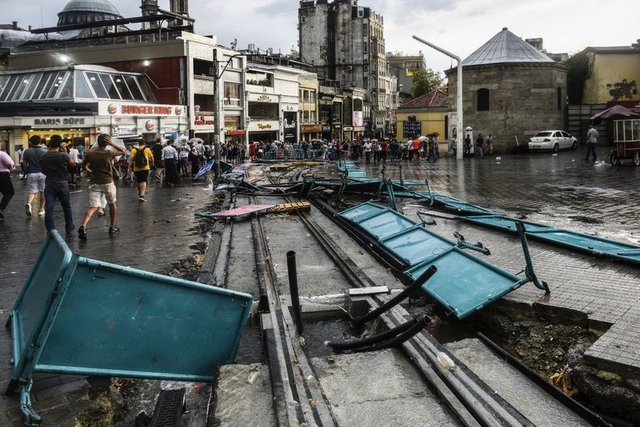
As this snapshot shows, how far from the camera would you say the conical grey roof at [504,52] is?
140 feet

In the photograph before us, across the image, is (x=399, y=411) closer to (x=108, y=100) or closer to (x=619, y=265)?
(x=619, y=265)

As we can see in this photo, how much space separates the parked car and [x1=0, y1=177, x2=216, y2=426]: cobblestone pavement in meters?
29.1

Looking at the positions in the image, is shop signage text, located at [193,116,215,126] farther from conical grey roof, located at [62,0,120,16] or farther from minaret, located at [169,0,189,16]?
conical grey roof, located at [62,0,120,16]

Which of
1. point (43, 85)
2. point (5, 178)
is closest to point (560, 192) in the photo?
point (5, 178)

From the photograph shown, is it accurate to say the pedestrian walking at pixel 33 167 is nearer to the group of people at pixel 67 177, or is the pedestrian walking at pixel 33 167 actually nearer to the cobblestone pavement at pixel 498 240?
the group of people at pixel 67 177

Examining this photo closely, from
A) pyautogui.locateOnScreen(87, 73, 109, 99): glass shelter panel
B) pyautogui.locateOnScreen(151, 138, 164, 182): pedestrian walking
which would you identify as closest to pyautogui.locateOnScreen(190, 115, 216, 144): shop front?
pyautogui.locateOnScreen(87, 73, 109, 99): glass shelter panel

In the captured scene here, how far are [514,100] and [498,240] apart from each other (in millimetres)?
35351

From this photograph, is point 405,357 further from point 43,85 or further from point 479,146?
point 43,85

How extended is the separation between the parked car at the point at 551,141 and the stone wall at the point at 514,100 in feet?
5.32

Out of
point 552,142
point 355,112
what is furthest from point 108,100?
point 355,112

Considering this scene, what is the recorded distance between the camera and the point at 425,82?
4183 inches

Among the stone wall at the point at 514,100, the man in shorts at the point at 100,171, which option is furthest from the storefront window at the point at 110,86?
the man in shorts at the point at 100,171

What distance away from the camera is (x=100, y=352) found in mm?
3850

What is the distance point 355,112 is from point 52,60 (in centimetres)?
4133
